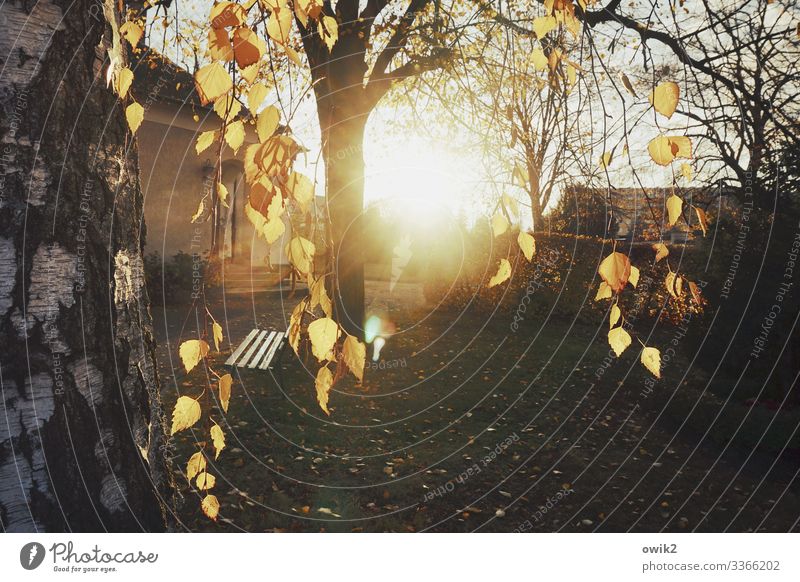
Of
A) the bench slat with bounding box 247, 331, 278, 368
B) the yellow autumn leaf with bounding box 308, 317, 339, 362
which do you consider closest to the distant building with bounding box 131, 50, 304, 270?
the bench slat with bounding box 247, 331, 278, 368

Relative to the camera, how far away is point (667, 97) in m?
1.55

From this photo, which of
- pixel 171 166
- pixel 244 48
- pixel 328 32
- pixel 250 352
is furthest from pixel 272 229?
pixel 171 166

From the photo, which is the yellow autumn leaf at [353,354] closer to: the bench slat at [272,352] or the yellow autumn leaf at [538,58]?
the yellow autumn leaf at [538,58]

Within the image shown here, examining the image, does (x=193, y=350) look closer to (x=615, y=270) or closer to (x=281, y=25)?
(x=281, y=25)

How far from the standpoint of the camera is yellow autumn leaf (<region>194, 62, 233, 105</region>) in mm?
1342

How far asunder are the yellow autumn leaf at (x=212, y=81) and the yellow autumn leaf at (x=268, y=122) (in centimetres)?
14

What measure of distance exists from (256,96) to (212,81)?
0.14 meters

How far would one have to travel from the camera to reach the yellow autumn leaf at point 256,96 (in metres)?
1.46

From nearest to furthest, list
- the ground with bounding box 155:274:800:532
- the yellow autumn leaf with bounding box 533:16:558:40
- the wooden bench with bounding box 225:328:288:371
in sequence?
the yellow autumn leaf with bounding box 533:16:558:40 < the ground with bounding box 155:274:800:532 < the wooden bench with bounding box 225:328:288:371

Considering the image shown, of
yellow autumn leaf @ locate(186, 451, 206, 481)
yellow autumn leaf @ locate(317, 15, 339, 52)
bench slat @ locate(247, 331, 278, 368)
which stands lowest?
bench slat @ locate(247, 331, 278, 368)

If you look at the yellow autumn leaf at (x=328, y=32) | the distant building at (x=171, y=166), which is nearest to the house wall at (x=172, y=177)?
the distant building at (x=171, y=166)

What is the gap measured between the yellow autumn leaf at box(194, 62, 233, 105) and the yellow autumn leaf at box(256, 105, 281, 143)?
0.14 meters

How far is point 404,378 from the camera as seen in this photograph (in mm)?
7957

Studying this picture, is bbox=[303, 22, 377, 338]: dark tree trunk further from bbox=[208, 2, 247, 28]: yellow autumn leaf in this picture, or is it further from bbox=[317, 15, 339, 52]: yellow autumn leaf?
bbox=[208, 2, 247, 28]: yellow autumn leaf
